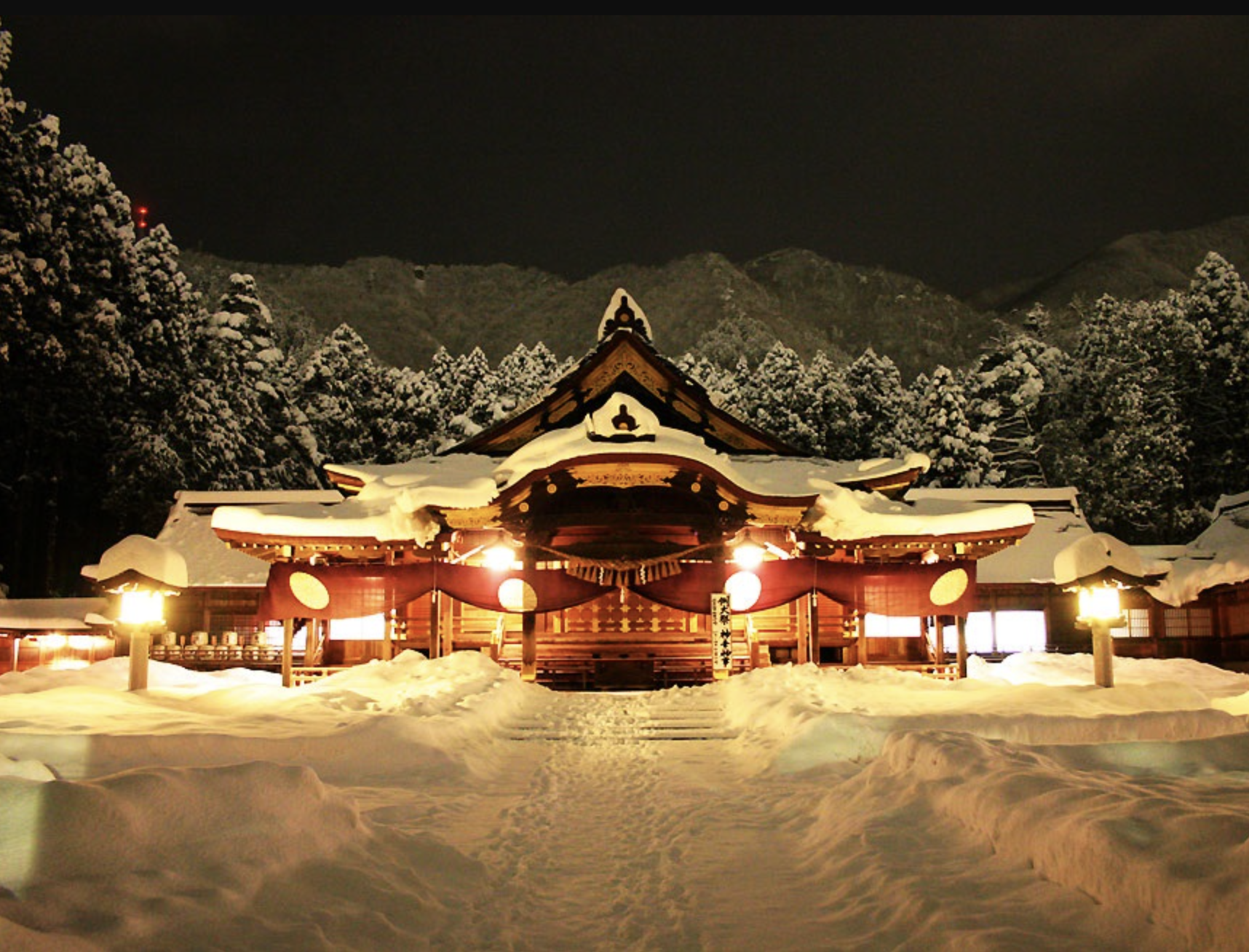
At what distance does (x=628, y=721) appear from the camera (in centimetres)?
1334

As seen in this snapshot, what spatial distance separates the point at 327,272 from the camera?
11131cm

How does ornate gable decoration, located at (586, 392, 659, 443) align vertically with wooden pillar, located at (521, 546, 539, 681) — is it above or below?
above

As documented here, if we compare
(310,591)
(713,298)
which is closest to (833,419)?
(310,591)

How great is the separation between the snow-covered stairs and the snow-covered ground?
169 millimetres

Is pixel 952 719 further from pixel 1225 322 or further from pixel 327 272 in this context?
pixel 327 272

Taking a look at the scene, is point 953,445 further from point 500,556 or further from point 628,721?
point 628,721

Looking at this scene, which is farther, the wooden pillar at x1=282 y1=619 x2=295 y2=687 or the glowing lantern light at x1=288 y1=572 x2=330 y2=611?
the glowing lantern light at x1=288 y1=572 x2=330 y2=611

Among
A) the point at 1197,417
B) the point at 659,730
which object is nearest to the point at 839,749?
the point at 659,730

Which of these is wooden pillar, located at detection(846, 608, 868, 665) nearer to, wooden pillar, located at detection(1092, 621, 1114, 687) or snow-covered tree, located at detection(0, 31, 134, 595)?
wooden pillar, located at detection(1092, 621, 1114, 687)

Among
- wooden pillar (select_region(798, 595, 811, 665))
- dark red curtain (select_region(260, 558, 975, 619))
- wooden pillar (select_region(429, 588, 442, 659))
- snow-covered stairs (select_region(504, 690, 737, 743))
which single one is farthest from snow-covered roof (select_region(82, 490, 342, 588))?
wooden pillar (select_region(798, 595, 811, 665))

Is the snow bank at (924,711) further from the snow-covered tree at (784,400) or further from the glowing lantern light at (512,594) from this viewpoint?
the snow-covered tree at (784,400)

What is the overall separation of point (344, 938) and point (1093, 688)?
1160 cm

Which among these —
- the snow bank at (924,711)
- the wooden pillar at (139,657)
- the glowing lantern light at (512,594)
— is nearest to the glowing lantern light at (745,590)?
the snow bank at (924,711)

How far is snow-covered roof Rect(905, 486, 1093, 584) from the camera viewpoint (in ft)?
85.6
